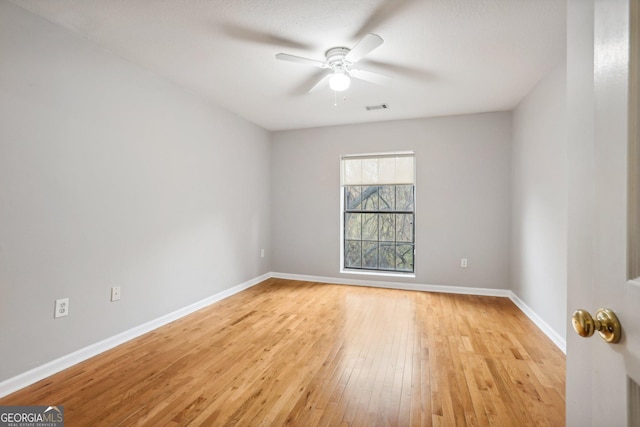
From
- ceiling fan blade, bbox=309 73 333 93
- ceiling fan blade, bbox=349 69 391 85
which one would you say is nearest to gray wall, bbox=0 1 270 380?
ceiling fan blade, bbox=309 73 333 93

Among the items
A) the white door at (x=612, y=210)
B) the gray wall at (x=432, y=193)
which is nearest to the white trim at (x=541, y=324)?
the gray wall at (x=432, y=193)

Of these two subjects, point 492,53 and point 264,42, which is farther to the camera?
point 492,53

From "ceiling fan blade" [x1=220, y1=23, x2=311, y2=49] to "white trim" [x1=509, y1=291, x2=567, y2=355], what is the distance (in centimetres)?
294

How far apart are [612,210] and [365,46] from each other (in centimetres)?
193

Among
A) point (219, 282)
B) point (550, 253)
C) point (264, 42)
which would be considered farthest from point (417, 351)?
point (264, 42)

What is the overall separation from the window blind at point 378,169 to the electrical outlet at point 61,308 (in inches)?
140

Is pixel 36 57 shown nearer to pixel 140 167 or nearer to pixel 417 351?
pixel 140 167

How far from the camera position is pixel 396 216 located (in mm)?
4707

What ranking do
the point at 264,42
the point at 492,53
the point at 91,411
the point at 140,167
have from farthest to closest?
the point at 140,167, the point at 492,53, the point at 264,42, the point at 91,411

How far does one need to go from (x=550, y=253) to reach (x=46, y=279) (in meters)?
4.13

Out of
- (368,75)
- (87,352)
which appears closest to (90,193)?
(87,352)

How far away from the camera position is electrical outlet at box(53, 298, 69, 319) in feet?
7.16

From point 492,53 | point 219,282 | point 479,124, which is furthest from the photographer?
point 479,124

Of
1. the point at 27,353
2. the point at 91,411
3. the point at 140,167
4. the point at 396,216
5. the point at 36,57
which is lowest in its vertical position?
the point at 91,411
